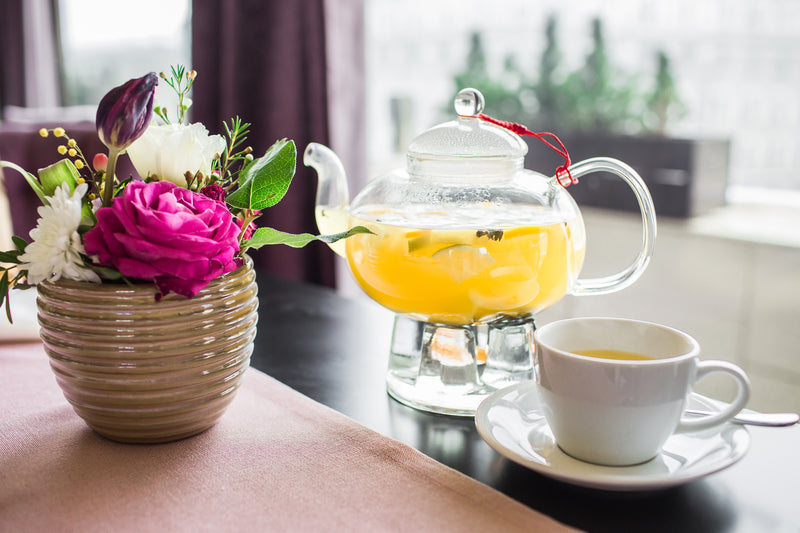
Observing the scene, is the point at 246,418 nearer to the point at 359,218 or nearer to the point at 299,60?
the point at 359,218

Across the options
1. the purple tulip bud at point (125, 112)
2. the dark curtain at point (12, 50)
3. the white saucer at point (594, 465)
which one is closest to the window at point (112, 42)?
the dark curtain at point (12, 50)

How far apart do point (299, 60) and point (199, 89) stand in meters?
0.45

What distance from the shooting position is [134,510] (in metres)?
0.52

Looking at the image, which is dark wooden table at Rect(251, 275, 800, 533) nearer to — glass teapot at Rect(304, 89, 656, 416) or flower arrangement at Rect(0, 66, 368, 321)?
glass teapot at Rect(304, 89, 656, 416)

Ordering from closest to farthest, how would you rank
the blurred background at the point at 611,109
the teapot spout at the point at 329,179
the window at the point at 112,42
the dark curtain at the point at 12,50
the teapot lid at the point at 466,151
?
the teapot lid at the point at 466,151
the teapot spout at the point at 329,179
the blurred background at the point at 611,109
the window at the point at 112,42
the dark curtain at the point at 12,50

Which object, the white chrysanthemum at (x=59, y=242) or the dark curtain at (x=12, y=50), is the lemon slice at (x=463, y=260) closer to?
the white chrysanthemum at (x=59, y=242)

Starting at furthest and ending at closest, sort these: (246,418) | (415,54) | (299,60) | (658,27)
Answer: (415,54) < (658,27) < (299,60) < (246,418)


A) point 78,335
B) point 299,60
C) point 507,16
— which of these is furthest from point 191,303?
point 507,16

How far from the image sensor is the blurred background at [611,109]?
1.84m

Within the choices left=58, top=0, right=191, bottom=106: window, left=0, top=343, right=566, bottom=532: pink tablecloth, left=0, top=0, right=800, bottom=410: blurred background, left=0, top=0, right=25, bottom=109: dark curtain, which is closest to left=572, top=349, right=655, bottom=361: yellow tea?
left=0, top=343, right=566, bottom=532: pink tablecloth

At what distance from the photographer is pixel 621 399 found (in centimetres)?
53

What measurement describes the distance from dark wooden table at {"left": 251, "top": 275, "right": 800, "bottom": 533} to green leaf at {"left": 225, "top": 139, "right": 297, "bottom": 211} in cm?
24

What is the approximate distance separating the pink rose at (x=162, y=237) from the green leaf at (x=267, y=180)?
7cm

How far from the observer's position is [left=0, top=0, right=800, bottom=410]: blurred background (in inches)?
72.5
